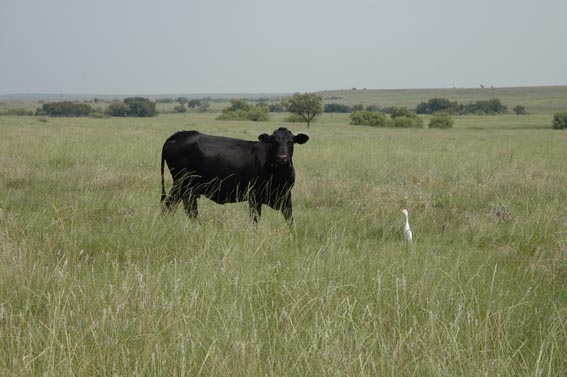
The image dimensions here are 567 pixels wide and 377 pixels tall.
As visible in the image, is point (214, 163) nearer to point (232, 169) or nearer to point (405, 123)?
point (232, 169)

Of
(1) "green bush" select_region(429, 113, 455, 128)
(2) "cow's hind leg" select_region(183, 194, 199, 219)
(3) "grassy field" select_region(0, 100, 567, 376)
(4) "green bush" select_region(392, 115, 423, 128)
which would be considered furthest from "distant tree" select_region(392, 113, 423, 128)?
(2) "cow's hind leg" select_region(183, 194, 199, 219)

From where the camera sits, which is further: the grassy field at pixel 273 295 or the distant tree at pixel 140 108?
the distant tree at pixel 140 108

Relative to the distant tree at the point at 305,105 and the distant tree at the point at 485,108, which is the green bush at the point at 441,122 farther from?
the distant tree at the point at 485,108

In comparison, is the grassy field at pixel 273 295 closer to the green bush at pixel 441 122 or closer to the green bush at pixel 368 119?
the green bush at pixel 441 122

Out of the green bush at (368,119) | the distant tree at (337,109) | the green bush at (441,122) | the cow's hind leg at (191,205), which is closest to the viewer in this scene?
the cow's hind leg at (191,205)

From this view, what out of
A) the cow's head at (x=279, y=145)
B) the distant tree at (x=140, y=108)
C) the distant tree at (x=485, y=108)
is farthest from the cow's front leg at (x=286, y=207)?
the distant tree at (x=485, y=108)

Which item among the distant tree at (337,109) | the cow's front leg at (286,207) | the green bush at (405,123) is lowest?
the green bush at (405,123)

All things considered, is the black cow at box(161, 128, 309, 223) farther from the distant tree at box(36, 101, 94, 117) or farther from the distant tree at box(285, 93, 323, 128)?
the distant tree at box(36, 101, 94, 117)

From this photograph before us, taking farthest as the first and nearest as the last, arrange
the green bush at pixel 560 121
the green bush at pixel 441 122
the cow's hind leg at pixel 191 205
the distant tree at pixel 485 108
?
the distant tree at pixel 485 108 < the green bush at pixel 441 122 < the green bush at pixel 560 121 < the cow's hind leg at pixel 191 205

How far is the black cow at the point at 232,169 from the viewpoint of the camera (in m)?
7.61

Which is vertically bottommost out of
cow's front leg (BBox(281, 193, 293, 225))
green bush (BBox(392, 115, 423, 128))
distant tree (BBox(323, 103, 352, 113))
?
green bush (BBox(392, 115, 423, 128))

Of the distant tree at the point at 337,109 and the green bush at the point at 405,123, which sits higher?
the distant tree at the point at 337,109

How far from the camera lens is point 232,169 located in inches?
316

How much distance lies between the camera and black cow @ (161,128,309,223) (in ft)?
25.0
